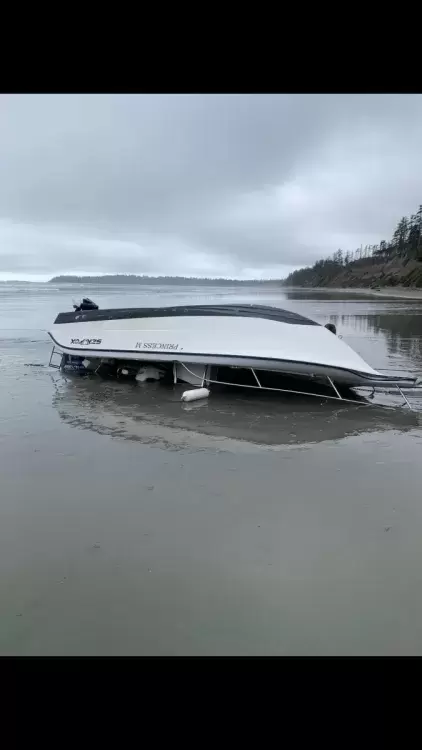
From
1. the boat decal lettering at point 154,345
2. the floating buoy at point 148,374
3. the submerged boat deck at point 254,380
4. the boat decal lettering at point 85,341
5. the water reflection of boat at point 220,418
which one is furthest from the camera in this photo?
the boat decal lettering at point 85,341

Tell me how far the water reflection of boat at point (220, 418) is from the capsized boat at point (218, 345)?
0.69 m

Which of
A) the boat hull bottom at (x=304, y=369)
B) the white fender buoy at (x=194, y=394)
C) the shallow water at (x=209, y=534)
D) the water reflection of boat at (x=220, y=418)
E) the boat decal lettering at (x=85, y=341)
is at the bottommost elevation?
the shallow water at (x=209, y=534)

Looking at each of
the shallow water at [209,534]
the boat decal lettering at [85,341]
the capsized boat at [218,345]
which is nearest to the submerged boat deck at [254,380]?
the capsized boat at [218,345]

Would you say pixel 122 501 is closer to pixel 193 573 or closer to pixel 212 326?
pixel 193 573

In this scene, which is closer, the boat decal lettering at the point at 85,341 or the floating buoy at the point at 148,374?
the floating buoy at the point at 148,374

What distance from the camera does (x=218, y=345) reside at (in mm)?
9875

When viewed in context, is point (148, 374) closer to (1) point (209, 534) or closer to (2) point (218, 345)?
(2) point (218, 345)

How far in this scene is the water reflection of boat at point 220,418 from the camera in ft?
22.4

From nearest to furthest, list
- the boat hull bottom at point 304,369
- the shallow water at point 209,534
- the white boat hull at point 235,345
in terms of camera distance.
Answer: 1. the shallow water at point 209,534
2. the boat hull bottom at point 304,369
3. the white boat hull at point 235,345

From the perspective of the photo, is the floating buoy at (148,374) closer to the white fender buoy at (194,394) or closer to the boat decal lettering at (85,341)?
the boat decal lettering at (85,341)

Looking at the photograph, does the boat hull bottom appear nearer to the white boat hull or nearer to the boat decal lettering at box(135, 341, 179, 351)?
the white boat hull

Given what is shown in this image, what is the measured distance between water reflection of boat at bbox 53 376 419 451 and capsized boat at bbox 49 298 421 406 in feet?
2.27
